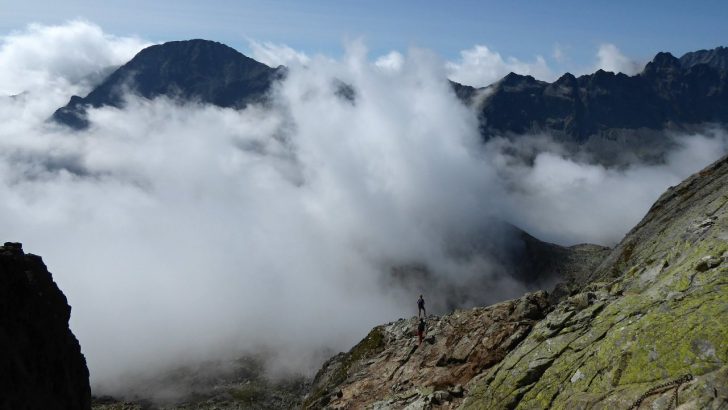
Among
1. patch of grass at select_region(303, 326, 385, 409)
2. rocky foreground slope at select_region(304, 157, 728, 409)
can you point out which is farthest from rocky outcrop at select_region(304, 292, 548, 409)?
patch of grass at select_region(303, 326, 385, 409)

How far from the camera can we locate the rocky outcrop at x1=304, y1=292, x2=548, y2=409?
45531 millimetres

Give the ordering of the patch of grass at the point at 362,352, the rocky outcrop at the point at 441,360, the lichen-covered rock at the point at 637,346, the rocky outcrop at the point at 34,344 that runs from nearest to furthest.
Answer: the lichen-covered rock at the point at 637,346, the rocky outcrop at the point at 441,360, the rocky outcrop at the point at 34,344, the patch of grass at the point at 362,352

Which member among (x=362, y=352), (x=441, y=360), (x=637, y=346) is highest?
(x=362, y=352)

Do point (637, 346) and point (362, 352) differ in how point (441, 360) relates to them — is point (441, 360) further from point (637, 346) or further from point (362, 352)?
point (362, 352)

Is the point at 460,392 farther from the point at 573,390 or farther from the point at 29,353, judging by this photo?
the point at 29,353

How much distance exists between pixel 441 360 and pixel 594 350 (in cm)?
2430

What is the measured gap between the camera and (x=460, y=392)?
42312mm

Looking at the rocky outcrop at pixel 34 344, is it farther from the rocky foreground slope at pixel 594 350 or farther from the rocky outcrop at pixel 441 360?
the rocky foreground slope at pixel 594 350

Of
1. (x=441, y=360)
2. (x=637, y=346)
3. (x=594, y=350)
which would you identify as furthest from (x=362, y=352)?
(x=637, y=346)

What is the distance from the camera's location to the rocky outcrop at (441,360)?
45.5m

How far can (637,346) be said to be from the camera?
2702cm

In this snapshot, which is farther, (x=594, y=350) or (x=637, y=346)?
(x=594, y=350)

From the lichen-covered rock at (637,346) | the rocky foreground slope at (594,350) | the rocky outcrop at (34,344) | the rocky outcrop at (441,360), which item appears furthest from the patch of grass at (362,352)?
the lichen-covered rock at (637,346)

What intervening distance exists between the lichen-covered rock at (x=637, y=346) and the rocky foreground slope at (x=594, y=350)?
7cm
